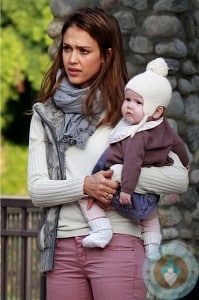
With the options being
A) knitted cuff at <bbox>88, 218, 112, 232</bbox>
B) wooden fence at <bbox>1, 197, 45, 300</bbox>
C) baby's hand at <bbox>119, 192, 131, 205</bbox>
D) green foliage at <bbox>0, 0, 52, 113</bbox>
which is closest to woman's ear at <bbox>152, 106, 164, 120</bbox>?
baby's hand at <bbox>119, 192, 131, 205</bbox>

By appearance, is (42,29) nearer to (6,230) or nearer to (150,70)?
(6,230)

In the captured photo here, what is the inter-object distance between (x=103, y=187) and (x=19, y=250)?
243 cm

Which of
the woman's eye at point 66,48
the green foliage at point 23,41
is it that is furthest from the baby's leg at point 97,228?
the green foliage at point 23,41

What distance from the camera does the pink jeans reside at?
14.7ft

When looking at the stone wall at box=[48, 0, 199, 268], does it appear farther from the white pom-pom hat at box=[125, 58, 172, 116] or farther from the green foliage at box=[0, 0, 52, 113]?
the green foliage at box=[0, 0, 52, 113]

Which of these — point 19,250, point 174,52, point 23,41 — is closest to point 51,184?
point 174,52

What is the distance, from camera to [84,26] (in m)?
4.59

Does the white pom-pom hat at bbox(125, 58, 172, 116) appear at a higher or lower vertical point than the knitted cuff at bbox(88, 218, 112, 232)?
higher

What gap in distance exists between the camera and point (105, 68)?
15.3 feet

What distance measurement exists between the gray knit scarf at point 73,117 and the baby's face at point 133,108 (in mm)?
160

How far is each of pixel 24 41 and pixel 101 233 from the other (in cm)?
1133

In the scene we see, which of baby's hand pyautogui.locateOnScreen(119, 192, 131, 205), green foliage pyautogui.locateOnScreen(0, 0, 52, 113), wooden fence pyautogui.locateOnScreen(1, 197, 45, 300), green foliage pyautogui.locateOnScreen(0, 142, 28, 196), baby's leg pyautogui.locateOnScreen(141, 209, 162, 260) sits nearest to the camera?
baby's hand pyautogui.locateOnScreen(119, 192, 131, 205)

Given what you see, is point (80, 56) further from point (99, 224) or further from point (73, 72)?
point (99, 224)
